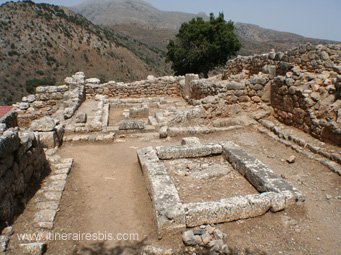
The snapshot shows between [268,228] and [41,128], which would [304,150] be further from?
[41,128]

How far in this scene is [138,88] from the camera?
1612 centimetres

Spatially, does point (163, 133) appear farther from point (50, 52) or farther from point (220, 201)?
point (50, 52)

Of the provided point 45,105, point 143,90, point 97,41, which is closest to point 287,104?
point 143,90

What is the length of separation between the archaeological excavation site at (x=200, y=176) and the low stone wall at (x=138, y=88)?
5.01 m

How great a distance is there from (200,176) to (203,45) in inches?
909

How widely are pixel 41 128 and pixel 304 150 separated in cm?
656

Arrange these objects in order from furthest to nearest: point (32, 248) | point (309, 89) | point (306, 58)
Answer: point (306, 58) → point (309, 89) → point (32, 248)

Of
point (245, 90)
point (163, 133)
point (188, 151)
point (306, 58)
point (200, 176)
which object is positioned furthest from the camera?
point (245, 90)

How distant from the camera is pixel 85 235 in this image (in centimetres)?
420

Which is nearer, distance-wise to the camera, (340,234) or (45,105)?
(340,234)

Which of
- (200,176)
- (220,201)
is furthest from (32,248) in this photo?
(200,176)

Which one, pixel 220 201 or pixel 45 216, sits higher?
pixel 220 201

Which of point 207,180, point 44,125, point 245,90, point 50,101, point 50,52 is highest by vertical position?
point 245,90

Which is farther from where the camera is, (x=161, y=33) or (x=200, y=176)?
(x=161, y=33)
